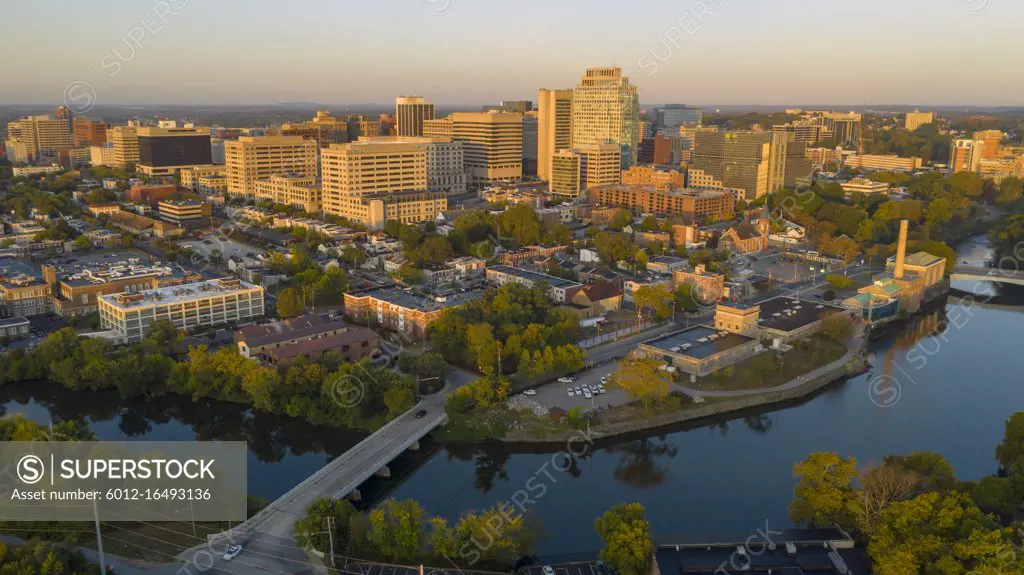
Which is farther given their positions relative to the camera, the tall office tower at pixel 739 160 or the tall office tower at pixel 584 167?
the tall office tower at pixel 584 167

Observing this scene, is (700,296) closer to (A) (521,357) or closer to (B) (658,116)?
(A) (521,357)

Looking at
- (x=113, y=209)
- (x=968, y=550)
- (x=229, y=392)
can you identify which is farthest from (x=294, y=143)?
(x=968, y=550)

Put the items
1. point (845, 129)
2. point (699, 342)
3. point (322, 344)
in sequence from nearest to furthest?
point (322, 344), point (699, 342), point (845, 129)

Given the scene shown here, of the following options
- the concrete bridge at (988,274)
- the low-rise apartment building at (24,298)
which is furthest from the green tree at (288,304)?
the concrete bridge at (988,274)

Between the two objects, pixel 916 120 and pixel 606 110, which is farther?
pixel 916 120

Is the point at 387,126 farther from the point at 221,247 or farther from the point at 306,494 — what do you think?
the point at 306,494

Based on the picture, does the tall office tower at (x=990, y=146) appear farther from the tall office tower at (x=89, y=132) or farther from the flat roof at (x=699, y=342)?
the tall office tower at (x=89, y=132)

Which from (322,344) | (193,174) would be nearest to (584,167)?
(193,174)
